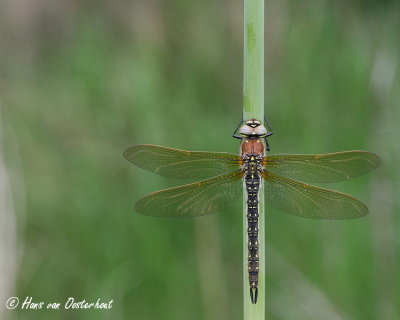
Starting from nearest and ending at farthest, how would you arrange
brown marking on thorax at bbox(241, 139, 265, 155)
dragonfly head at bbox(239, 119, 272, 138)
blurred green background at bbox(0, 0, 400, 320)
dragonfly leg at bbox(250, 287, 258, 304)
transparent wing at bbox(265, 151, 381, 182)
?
dragonfly leg at bbox(250, 287, 258, 304) < dragonfly head at bbox(239, 119, 272, 138) < transparent wing at bbox(265, 151, 381, 182) < brown marking on thorax at bbox(241, 139, 265, 155) < blurred green background at bbox(0, 0, 400, 320)

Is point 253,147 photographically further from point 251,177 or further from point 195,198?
point 195,198

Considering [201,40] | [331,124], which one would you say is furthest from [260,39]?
[201,40]

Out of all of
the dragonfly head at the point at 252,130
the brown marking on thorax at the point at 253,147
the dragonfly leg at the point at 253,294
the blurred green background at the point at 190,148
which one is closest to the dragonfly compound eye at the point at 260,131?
the dragonfly head at the point at 252,130

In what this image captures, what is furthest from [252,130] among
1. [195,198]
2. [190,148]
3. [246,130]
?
[190,148]

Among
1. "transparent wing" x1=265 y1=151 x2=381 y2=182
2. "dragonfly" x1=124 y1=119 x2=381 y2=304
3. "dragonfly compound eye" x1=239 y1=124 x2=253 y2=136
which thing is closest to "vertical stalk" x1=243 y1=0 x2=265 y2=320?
"dragonfly compound eye" x1=239 y1=124 x2=253 y2=136

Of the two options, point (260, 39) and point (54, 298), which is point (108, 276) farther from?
point (260, 39)

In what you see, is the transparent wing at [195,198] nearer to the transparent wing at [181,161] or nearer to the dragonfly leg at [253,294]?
the transparent wing at [181,161]

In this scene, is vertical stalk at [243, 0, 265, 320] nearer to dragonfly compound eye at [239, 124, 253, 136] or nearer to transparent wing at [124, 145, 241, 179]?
dragonfly compound eye at [239, 124, 253, 136]

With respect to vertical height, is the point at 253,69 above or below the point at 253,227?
above
